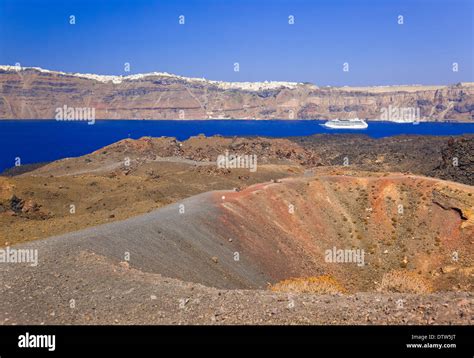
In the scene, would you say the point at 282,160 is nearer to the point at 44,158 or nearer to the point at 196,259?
the point at 196,259

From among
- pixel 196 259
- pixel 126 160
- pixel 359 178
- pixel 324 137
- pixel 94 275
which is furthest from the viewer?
pixel 324 137

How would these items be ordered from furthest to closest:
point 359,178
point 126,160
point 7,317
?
point 126,160, point 359,178, point 7,317

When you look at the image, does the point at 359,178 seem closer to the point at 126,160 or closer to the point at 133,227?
the point at 133,227
